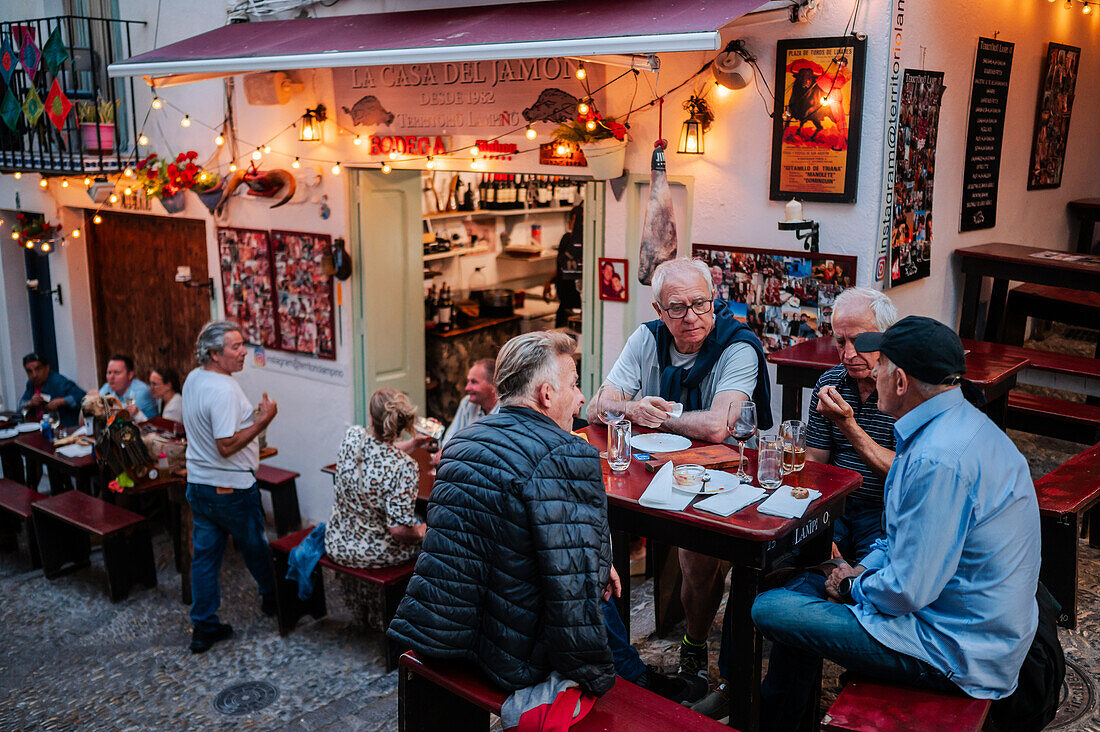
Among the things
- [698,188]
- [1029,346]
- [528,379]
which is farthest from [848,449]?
[1029,346]

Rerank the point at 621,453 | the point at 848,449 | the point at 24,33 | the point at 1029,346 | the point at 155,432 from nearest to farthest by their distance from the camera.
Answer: the point at 621,453
the point at 848,449
the point at 155,432
the point at 1029,346
the point at 24,33

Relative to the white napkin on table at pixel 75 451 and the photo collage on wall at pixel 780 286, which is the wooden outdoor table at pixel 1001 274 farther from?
the white napkin on table at pixel 75 451

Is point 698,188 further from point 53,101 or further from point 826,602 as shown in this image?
point 53,101

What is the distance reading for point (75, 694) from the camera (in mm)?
5430

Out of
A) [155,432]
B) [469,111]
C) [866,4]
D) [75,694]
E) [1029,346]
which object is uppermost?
[866,4]

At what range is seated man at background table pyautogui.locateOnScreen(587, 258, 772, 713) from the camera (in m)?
4.05

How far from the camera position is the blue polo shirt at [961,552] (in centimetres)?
275

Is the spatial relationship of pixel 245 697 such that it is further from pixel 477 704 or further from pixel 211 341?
pixel 477 704

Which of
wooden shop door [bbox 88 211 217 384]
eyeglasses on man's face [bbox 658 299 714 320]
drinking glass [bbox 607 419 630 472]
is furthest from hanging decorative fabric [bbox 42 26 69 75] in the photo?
drinking glass [bbox 607 419 630 472]

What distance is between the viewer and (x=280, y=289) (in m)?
8.11

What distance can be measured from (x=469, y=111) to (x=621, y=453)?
3687 millimetres

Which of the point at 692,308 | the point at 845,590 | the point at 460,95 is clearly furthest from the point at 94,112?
the point at 845,590

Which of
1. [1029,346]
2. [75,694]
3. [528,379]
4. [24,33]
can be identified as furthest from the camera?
[24,33]

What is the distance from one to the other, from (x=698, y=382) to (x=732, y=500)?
100 centimetres
